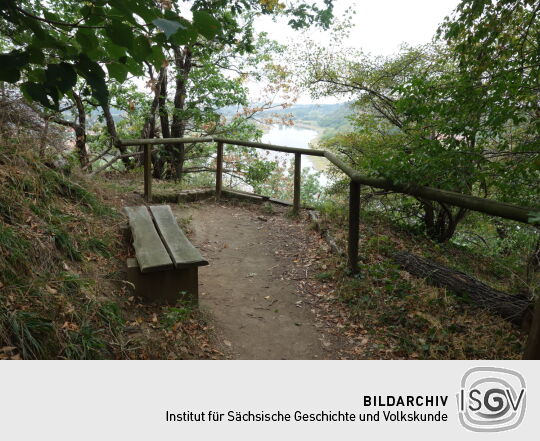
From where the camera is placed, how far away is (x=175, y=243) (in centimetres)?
349

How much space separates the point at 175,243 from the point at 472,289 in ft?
9.35

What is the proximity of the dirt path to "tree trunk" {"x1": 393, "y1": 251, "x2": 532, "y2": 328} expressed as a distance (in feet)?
3.89

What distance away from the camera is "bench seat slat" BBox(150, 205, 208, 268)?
3203mm

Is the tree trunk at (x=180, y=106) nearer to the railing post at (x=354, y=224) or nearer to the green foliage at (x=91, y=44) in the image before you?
the railing post at (x=354, y=224)

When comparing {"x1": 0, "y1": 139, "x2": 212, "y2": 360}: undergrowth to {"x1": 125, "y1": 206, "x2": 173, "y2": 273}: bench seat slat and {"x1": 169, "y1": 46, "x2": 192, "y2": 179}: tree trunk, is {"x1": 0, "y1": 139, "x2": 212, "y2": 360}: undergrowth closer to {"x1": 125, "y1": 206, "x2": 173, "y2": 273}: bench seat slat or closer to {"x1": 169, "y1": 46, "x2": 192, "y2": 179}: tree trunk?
{"x1": 125, "y1": 206, "x2": 173, "y2": 273}: bench seat slat

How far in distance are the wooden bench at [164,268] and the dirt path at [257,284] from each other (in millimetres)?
347

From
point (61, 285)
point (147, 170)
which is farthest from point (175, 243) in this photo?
point (147, 170)

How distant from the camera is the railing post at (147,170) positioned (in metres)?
6.30

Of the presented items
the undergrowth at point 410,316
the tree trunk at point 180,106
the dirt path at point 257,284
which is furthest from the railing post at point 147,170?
the undergrowth at point 410,316

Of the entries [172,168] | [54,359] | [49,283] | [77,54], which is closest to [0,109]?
[49,283]

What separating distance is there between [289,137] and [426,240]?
16.4 m

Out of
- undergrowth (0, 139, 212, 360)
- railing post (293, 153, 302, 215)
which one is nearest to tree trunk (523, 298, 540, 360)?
undergrowth (0, 139, 212, 360)
